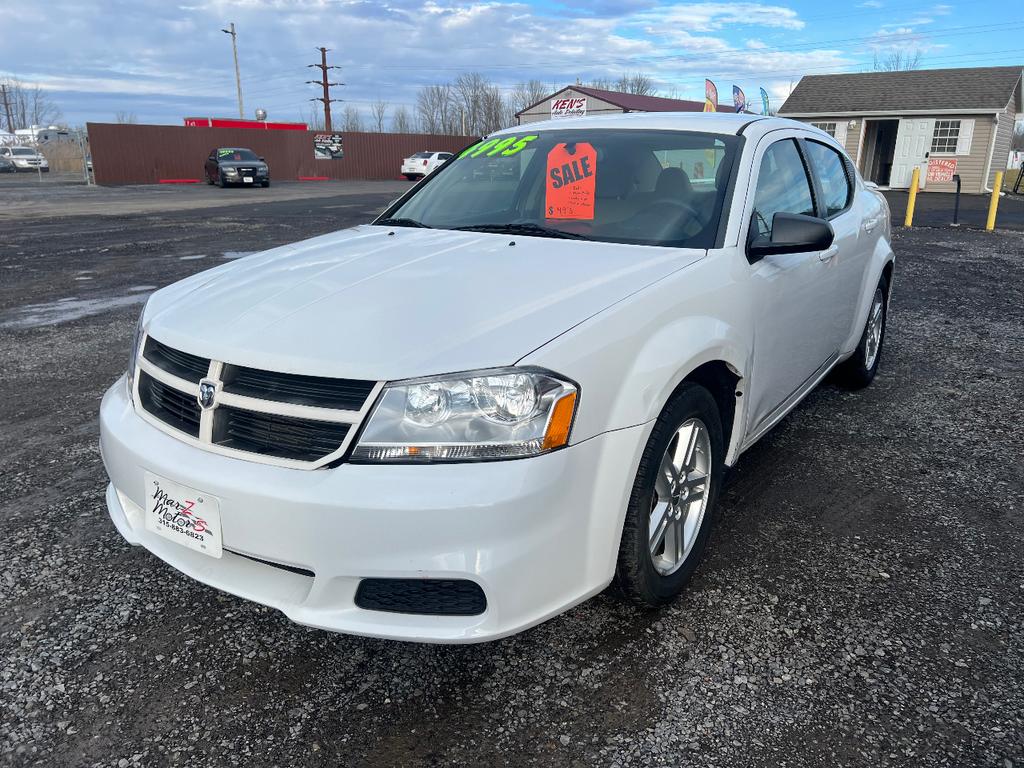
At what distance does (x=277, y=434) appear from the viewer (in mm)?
2102

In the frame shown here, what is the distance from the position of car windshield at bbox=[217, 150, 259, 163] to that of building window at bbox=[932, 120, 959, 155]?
2512cm

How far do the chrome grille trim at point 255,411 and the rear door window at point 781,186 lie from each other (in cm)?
187

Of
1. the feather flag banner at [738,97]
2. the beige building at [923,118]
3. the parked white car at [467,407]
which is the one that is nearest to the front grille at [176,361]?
the parked white car at [467,407]

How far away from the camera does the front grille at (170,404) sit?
228cm

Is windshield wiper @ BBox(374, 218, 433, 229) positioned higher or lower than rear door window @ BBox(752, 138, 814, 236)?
lower

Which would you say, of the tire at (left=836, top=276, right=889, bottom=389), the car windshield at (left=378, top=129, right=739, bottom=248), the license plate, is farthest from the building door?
the license plate

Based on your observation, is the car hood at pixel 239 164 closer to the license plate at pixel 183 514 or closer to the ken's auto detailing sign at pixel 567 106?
the ken's auto detailing sign at pixel 567 106

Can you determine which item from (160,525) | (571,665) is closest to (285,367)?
(160,525)

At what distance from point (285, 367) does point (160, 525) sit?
646 mm

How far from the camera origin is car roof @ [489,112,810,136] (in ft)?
11.4

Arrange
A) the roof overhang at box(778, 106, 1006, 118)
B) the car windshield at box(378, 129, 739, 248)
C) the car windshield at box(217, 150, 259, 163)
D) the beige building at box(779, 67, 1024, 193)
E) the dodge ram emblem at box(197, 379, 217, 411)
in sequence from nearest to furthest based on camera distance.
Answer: the dodge ram emblem at box(197, 379, 217, 411) < the car windshield at box(378, 129, 739, 248) < the roof overhang at box(778, 106, 1006, 118) < the beige building at box(779, 67, 1024, 193) < the car windshield at box(217, 150, 259, 163)

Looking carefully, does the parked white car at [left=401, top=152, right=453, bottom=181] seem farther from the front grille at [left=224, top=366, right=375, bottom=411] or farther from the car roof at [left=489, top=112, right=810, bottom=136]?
the front grille at [left=224, top=366, right=375, bottom=411]

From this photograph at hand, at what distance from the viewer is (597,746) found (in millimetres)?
2092

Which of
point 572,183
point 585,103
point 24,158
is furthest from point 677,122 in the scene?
point 24,158
